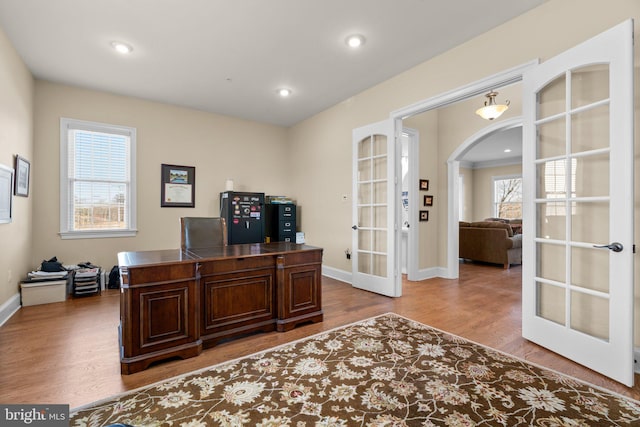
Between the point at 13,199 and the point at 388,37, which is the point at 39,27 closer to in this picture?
the point at 13,199

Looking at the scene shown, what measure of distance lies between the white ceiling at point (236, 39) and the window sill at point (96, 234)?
209 centimetres

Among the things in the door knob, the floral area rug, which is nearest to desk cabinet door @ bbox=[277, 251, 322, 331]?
the floral area rug

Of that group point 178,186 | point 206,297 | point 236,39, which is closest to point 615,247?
point 206,297

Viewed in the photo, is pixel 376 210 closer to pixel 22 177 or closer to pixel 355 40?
pixel 355 40

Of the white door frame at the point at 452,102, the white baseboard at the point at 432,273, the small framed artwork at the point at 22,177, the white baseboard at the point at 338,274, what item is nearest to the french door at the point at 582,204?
the white door frame at the point at 452,102

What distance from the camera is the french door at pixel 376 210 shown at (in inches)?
153

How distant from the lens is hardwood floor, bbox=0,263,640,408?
1.90m

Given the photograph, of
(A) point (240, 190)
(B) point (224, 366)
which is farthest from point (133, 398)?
(A) point (240, 190)

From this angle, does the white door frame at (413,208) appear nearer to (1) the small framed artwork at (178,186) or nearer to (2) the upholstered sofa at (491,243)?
(2) the upholstered sofa at (491,243)

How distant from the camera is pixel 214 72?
3775mm

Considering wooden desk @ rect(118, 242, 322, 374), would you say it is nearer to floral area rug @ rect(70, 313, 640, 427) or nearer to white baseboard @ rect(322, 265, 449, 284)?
floral area rug @ rect(70, 313, 640, 427)

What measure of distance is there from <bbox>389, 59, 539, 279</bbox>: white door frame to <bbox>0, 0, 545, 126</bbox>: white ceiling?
1.63ft

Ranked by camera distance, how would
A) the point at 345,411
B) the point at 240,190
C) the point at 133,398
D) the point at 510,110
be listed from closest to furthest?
1. the point at 345,411
2. the point at 133,398
3. the point at 510,110
4. the point at 240,190

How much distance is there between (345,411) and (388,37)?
3273 mm
